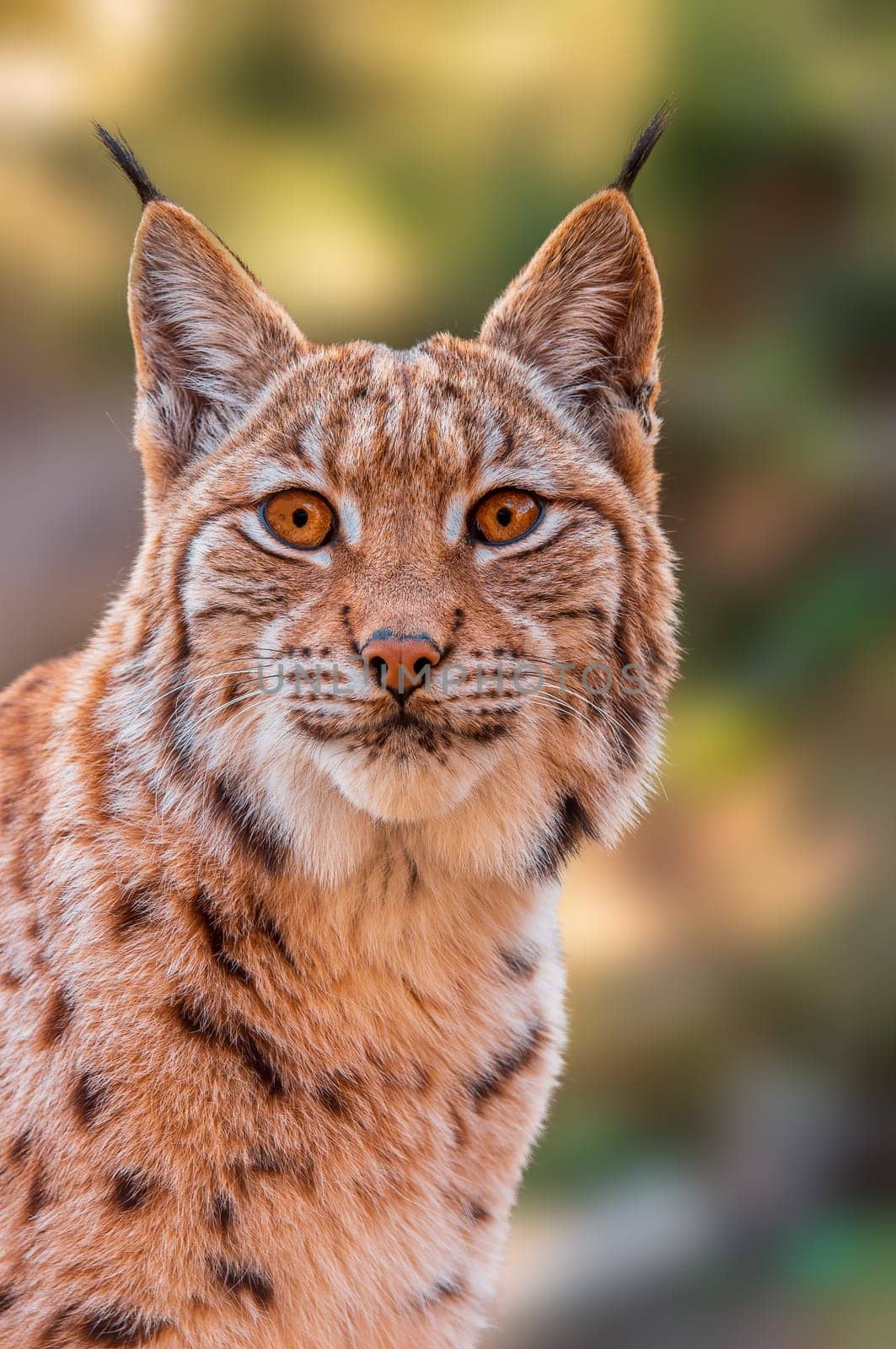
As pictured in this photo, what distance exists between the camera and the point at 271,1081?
2191mm

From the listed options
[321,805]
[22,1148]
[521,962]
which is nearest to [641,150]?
[321,805]

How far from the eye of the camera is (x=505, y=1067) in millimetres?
2381

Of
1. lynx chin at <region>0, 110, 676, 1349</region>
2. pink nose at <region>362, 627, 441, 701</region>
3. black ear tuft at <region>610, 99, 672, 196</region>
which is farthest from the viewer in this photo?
black ear tuft at <region>610, 99, 672, 196</region>

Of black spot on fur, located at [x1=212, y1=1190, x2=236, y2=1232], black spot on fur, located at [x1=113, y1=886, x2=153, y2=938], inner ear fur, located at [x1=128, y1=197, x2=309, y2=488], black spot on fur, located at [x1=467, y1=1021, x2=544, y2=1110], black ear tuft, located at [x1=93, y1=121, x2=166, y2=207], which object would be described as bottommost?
black spot on fur, located at [x1=212, y1=1190, x2=236, y2=1232]

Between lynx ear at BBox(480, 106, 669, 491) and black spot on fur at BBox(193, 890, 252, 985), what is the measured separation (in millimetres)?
1026

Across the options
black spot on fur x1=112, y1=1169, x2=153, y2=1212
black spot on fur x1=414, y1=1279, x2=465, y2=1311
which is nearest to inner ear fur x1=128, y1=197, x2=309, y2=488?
black spot on fur x1=112, y1=1169, x2=153, y2=1212

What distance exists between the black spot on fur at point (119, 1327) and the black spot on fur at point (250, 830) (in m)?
0.65

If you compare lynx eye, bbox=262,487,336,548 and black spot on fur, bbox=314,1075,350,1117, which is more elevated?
lynx eye, bbox=262,487,336,548

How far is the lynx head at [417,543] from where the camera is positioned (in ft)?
6.73

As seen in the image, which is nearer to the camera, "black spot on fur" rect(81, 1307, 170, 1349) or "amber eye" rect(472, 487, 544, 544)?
"black spot on fur" rect(81, 1307, 170, 1349)

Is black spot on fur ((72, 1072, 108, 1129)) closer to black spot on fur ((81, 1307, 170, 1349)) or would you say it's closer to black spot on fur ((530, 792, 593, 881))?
black spot on fur ((81, 1307, 170, 1349))

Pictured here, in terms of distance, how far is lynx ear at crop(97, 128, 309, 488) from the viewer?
2.33m

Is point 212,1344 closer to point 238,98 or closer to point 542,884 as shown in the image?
point 542,884

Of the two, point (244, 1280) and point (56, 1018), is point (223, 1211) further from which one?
point (56, 1018)
